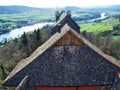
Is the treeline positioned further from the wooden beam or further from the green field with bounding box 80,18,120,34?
the wooden beam

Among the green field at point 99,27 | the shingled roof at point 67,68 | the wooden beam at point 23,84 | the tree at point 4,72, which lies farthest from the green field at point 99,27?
the wooden beam at point 23,84

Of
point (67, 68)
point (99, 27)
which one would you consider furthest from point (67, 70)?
point (99, 27)

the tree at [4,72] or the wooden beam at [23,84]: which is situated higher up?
the wooden beam at [23,84]

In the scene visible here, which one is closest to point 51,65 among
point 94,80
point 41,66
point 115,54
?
point 41,66

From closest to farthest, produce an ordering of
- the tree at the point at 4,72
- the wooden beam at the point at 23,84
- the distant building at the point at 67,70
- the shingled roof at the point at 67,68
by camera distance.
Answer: the wooden beam at the point at 23,84 < the distant building at the point at 67,70 < the shingled roof at the point at 67,68 < the tree at the point at 4,72

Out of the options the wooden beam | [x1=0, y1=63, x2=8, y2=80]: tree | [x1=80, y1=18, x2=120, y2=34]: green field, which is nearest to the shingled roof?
the wooden beam

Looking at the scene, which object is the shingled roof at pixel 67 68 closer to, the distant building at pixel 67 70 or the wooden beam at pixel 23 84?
the distant building at pixel 67 70

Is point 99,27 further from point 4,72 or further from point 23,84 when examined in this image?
point 23,84

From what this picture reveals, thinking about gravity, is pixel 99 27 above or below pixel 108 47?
below
